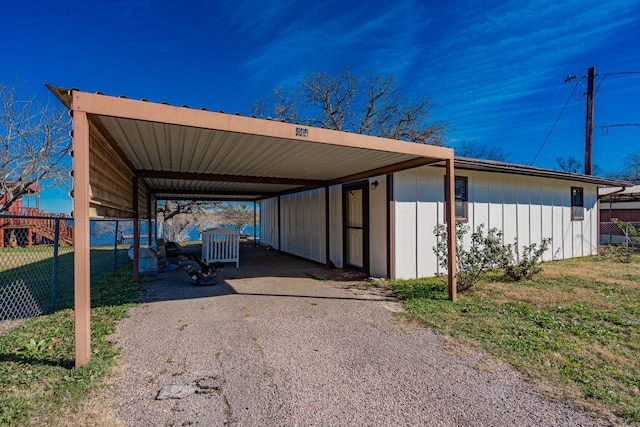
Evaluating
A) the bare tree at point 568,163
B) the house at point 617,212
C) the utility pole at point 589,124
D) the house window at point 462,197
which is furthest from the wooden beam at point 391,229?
the bare tree at point 568,163

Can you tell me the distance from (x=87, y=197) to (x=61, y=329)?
6.50 feet

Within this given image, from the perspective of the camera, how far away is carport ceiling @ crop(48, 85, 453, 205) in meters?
2.88

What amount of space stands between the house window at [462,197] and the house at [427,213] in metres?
0.02

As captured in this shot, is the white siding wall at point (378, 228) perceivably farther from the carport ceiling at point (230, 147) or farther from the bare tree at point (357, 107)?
the bare tree at point (357, 107)

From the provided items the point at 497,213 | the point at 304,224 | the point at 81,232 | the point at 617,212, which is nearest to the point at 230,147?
the point at 81,232

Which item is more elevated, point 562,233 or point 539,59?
point 539,59

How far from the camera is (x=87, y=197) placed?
106 inches

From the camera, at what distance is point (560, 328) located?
12.2 ft

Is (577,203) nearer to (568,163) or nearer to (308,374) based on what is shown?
(308,374)

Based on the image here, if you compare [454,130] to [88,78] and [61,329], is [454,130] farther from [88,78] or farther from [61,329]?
[61,329]

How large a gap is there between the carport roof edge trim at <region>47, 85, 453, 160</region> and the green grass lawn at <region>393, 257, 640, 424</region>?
250 centimetres

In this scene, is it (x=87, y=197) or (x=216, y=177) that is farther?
(x=216, y=177)

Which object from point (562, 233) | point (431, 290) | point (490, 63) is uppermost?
point (490, 63)

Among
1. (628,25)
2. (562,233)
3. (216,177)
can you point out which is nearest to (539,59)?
(628,25)
